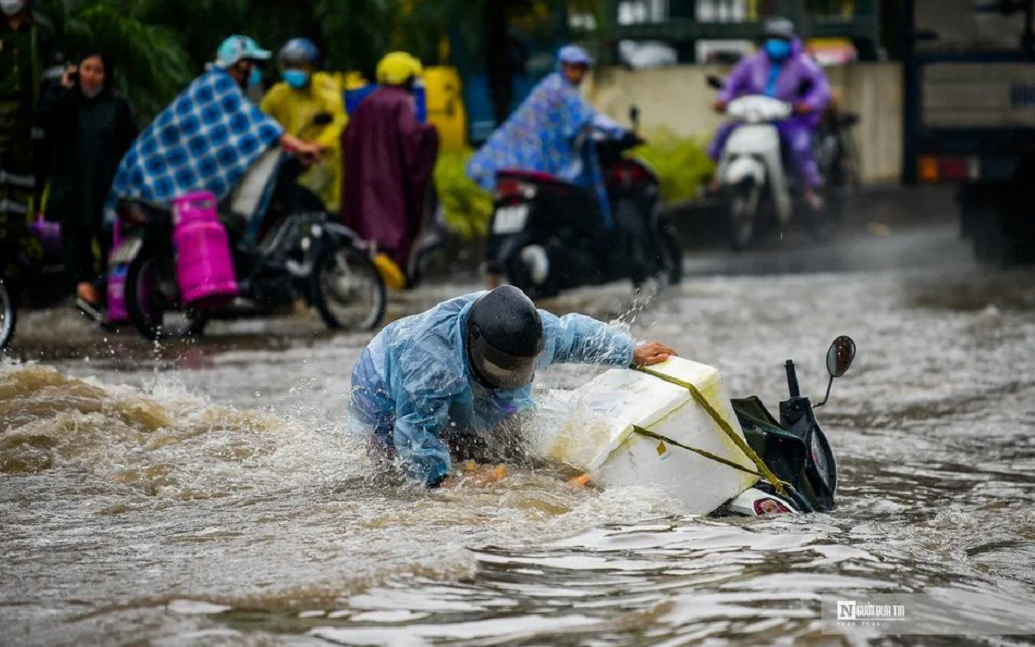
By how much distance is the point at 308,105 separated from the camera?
14.1 metres

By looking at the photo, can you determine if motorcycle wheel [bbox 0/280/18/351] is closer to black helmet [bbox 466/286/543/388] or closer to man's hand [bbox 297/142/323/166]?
man's hand [bbox 297/142/323/166]

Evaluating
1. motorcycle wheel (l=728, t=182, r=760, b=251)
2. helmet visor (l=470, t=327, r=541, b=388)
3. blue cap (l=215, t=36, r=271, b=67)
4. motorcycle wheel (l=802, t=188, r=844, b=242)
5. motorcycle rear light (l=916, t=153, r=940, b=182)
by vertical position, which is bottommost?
motorcycle wheel (l=802, t=188, r=844, b=242)

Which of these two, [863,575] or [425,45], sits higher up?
[425,45]

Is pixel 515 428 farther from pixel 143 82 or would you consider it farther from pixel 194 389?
pixel 143 82

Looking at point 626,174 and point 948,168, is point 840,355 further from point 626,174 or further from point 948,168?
point 948,168

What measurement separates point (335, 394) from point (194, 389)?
4.16 ft

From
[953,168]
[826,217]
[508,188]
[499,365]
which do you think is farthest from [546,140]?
[499,365]

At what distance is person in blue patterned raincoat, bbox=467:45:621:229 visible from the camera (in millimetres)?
13695

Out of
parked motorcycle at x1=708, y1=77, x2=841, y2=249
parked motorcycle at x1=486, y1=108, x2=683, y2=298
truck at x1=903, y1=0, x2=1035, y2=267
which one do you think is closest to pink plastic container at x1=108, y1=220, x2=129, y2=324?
parked motorcycle at x1=486, y1=108, x2=683, y2=298

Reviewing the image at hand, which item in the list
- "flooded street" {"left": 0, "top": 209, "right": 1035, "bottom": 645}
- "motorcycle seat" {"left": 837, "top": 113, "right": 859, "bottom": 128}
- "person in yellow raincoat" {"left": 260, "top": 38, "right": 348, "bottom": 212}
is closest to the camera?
"flooded street" {"left": 0, "top": 209, "right": 1035, "bottom": 645}

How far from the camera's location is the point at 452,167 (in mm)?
18172

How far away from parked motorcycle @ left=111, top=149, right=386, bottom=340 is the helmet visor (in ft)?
19.2

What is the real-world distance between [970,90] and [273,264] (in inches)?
274

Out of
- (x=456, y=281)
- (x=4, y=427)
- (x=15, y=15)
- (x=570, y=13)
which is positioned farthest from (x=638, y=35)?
(x=4, y=427)
